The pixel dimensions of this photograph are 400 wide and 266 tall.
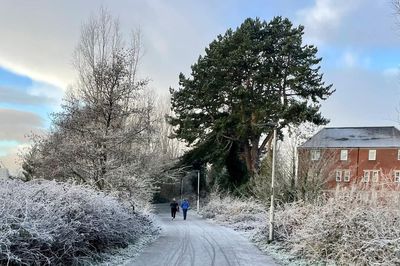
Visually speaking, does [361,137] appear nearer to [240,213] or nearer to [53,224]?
[240,213]

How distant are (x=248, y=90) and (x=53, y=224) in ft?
100

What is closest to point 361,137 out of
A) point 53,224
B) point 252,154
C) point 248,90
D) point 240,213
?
point 252,154

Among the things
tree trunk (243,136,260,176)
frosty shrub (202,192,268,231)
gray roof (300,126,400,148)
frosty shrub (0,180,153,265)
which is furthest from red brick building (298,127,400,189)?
frosty shrub (0,180,153,265)

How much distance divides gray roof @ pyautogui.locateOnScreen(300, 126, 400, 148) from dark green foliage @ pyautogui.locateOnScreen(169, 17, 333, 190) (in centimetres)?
1598

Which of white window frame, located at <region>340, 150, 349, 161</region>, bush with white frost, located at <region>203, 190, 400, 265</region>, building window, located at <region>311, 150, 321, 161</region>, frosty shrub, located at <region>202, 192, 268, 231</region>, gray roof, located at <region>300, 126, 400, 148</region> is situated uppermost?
gray roof, located at <region>300, 126, 400, 148</region>

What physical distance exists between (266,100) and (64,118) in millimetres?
20928

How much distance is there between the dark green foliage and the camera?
1499 inches

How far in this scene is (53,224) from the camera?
10391 mm

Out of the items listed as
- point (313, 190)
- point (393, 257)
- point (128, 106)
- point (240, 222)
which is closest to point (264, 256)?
point (393, 257)

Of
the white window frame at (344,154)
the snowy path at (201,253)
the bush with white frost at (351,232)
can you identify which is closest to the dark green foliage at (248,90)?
the white window frame at (344,154)

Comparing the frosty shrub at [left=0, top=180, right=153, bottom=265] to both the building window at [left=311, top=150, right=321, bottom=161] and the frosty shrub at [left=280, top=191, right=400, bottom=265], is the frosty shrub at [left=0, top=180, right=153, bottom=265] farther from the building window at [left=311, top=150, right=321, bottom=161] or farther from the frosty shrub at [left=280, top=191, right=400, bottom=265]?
the building window at [left=311, top=150, right=321, bottom=161]

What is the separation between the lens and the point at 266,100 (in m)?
38.9

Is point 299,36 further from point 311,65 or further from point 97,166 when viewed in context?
point 97,166

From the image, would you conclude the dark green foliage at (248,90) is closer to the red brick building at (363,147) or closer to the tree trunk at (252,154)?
the tree trunk at (252,154)
